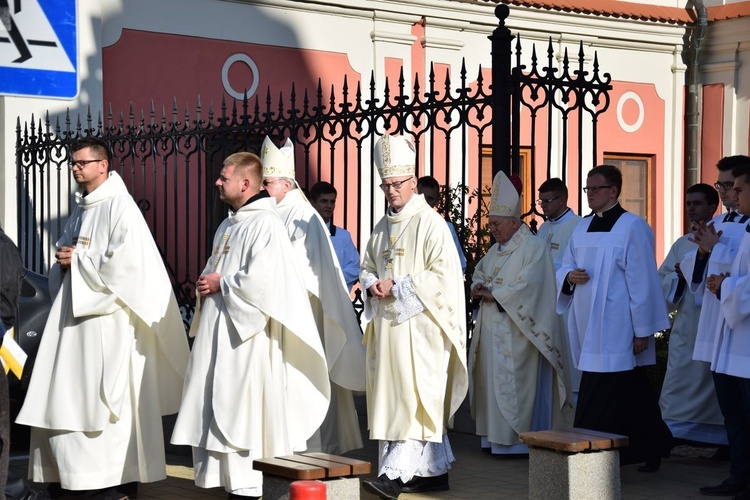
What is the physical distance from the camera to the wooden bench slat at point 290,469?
5.66 m

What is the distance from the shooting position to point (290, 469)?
5.70m

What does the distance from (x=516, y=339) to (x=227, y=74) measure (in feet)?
22.4

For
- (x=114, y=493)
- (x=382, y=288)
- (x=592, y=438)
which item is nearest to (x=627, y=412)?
(x=592, y=438)

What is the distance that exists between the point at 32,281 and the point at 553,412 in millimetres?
3917

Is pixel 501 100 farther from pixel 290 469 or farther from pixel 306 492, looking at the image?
pixel 306 492

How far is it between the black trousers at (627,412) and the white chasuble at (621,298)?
10cm

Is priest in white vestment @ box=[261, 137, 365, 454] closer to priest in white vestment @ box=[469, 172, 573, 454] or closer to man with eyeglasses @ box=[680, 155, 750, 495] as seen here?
priest in white vestment @ box=[469, 172, 573, 454]

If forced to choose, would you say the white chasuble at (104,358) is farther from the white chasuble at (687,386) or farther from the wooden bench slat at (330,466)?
the white chasuble at (687,386)

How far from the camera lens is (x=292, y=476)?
18.7 feet

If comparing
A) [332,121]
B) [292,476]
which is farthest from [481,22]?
[292,476]

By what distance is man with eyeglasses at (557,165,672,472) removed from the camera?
25.8ft

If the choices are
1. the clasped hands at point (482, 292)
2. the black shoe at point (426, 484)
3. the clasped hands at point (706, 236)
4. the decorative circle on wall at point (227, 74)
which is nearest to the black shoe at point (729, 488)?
the clasped hands at point (706, 236)

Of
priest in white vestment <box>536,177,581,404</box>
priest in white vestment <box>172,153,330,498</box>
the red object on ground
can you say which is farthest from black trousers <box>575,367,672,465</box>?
the red object on ground

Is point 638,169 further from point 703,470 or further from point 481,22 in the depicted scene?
point 703,470
